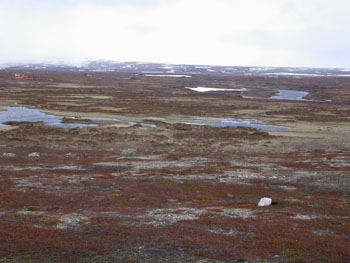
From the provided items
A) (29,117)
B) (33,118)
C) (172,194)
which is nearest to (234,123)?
(33,118)

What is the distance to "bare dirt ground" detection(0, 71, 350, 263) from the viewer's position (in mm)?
13211

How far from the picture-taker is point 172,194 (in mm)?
23188

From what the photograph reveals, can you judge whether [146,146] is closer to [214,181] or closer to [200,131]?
[200,131]

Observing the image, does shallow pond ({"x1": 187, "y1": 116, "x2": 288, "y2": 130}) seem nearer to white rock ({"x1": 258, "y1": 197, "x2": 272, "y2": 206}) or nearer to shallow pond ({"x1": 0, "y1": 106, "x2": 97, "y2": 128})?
shallow pond ({"x1": 0, "y1": 106, "x2": 97, "y2": 128})

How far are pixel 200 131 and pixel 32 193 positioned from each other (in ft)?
122

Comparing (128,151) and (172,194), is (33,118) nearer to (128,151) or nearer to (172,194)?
(128,151)

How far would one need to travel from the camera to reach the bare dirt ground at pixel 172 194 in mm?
13211

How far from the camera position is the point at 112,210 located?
18.7 meters

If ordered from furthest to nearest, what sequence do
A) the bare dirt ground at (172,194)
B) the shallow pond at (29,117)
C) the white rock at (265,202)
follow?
the shallow pond at (29,117), the white rock at (265,202), the bare dirt ground at (172,194)

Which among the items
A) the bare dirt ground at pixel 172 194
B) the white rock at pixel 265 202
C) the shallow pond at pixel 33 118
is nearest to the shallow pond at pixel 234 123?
the bare dirt ground at pixel 172 194

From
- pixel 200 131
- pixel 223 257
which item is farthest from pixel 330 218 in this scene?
pixel 200 131

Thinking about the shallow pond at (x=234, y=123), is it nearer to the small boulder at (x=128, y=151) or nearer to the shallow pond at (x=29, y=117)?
the shallow pond at (x=29, y=117)

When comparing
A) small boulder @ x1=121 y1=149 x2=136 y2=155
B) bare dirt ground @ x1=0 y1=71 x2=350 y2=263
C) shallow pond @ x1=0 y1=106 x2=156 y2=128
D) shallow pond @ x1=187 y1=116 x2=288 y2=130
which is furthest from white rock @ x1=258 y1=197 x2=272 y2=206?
shallow pond @ x1=0 y1=106 x2=156 y2=128

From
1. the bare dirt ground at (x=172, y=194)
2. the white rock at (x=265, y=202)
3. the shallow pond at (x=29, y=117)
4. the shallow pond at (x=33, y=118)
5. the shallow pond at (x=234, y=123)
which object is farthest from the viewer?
the shallow pond at (x=234, y=123)
